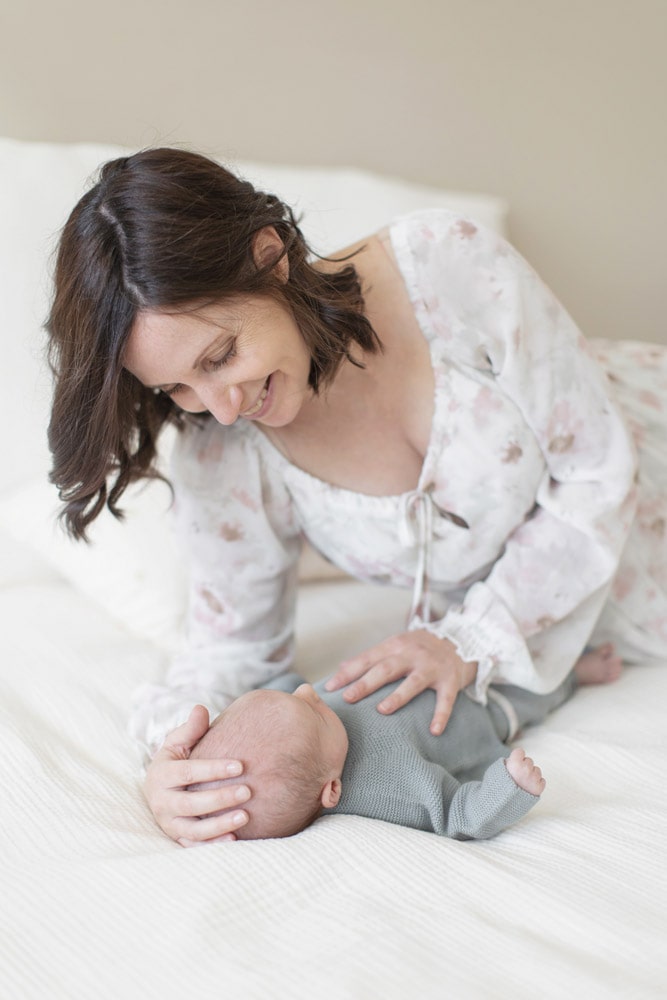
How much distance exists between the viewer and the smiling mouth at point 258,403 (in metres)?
1.09

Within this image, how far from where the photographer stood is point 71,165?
1.72 metres

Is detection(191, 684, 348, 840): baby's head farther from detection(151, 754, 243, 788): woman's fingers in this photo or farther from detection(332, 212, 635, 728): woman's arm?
detection(332, 212, 635, 728): woman's arm

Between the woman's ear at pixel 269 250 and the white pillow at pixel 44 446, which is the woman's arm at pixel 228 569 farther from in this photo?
the woman's ear at pixel 269 250

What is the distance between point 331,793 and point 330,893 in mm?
183

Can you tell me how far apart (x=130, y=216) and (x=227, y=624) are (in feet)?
1.91

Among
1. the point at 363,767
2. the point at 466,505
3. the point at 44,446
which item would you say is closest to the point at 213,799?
the point at 363,767

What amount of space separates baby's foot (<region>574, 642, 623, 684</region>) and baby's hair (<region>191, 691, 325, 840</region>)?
0.55 m

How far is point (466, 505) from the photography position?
49.9 inches

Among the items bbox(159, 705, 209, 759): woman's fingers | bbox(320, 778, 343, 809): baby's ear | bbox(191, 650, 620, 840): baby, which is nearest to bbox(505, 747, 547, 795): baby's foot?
bbox(191, 650, 620, 840): baby

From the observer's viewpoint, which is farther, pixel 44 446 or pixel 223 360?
pixel 44 446

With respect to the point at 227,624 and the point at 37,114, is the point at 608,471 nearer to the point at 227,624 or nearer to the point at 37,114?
the point at 227,624

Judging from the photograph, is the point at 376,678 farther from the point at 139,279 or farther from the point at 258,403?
the point at 139,279

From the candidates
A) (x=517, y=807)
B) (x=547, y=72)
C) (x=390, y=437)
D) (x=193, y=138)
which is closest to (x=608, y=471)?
(x=390, y=437)

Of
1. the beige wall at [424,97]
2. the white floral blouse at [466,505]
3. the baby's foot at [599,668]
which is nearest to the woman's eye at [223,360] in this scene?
the white floral blouse at [466,505]
